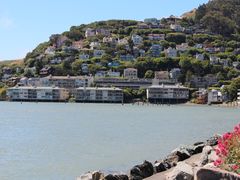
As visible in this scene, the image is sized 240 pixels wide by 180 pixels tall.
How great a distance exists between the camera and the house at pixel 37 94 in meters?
159

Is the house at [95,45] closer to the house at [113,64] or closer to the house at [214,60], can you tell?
the house at [113,64]

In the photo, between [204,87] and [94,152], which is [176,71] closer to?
[204,87]

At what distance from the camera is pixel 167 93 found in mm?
158125

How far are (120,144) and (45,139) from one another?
6704 mm

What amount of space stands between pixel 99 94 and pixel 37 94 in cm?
1754

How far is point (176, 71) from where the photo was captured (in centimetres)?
17038

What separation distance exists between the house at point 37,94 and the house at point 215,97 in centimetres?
3985

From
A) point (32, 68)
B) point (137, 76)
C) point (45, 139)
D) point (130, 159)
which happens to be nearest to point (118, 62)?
point (137, 76)

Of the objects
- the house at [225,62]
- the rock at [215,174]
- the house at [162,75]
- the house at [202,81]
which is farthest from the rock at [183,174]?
the house at [225,62]

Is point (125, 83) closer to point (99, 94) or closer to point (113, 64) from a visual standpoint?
point (99, 94)

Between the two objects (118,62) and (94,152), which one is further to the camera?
(118,62)

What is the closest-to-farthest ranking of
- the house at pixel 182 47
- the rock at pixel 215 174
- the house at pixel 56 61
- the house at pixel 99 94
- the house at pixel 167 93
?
the rock at pixel 215 174 → the house at pixel 99 94 → the house at pixel 167 93 → the house at pixel 56 61 → the house at pixel 182 47

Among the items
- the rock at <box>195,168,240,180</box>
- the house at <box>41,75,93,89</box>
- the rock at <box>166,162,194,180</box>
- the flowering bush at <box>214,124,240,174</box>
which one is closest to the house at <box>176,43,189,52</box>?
the house at <box>41,75,93,89</box>

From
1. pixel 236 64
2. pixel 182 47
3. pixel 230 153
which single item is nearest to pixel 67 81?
pixel 182 47
